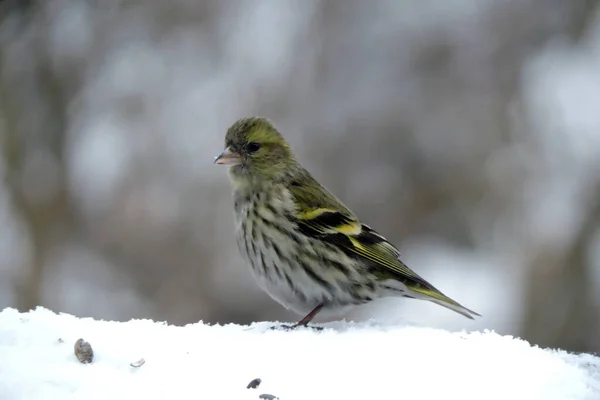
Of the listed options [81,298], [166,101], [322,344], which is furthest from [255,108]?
[322,344]

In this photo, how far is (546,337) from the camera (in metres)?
7.27

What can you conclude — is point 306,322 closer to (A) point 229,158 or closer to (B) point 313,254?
(B) point 313,254

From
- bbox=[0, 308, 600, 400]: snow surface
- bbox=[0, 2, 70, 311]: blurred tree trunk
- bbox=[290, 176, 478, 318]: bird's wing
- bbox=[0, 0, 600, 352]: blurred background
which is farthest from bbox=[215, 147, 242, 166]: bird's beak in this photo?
bbox=[0, 2, 70, 311]: blurred tree trunk

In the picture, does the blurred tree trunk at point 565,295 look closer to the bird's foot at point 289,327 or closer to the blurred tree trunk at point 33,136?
the bird's foot at point 289,327

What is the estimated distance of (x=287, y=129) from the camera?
8.21 m

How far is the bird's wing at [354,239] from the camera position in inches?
143

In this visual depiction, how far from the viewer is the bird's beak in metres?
3.86

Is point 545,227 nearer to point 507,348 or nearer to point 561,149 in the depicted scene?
point 561,149

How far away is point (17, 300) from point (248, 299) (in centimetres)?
223

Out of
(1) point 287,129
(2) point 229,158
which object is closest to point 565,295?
(1) point 287,129

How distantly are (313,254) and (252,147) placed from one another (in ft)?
2.21

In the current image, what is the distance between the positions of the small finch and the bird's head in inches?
1.3

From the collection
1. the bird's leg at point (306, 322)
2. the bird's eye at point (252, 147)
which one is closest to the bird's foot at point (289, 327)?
the bird's leg at point (306, 322)

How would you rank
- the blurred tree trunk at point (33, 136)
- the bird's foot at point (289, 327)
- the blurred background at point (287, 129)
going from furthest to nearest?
the blurred tree trunk at point (33, 136)
the blurred background at point (287, 129)
the bird's foot at point (289, 327)
